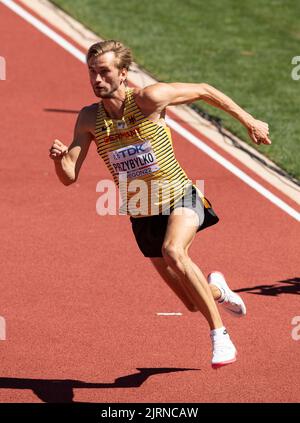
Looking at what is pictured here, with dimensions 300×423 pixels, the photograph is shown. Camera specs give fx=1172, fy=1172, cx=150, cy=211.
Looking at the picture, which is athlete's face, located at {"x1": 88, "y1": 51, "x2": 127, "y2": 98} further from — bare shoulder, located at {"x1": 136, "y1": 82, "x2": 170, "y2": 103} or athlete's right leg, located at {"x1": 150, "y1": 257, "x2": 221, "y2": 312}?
athlete's right leg, located at {"x1": 150, "y1": 257, "x2": 221, "y2": 312}

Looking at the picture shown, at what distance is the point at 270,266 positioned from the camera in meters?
12.1

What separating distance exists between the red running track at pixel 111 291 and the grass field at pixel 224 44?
218cm

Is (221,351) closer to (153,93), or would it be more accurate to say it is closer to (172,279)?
(172,279)

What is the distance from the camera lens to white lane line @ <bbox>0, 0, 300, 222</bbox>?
46.0ft

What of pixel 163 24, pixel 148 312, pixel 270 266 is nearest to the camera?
pixel 148 312

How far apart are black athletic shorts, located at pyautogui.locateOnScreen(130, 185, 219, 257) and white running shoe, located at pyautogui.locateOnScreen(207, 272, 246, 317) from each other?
717 millimetres

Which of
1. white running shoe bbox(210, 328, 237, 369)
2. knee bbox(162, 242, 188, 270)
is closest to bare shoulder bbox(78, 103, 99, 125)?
knee bbox(162, 242, 188, 270)

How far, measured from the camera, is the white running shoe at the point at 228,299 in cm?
977

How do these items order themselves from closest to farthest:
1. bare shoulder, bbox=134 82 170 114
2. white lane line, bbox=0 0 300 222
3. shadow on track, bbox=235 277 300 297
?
bare shoulder, bbox=134 82 170 114 < shadow on track, bbox=235 277 300 297 < white lane line, bbox=0 0 300 222

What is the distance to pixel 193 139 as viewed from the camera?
1580cm

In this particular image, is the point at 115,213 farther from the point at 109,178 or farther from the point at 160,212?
the point at 160,212

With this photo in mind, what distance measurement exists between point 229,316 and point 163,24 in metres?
10.3

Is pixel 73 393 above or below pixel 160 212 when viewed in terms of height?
below
